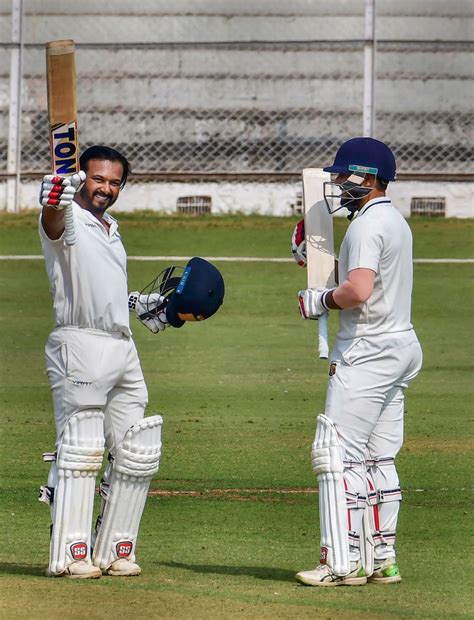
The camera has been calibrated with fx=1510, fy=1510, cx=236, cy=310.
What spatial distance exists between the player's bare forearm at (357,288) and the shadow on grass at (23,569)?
1.70m

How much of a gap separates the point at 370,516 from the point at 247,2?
1382 centimetres

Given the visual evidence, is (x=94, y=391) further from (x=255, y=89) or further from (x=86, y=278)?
(x=255, y=89)

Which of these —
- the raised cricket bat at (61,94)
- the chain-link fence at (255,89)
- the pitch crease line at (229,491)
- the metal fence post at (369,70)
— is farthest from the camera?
the chain-link fence at (255,89)

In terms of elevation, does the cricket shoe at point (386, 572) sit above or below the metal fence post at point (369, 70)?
below

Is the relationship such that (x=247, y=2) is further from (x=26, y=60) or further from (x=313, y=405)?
(x=313, y=405)

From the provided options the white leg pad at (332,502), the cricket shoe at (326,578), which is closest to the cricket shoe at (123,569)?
→ the cricket shoe at (326,578)

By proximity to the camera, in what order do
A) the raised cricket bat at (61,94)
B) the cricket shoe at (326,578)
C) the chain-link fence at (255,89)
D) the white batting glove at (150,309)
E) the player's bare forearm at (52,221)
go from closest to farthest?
the player's bare forearm at (52,221), the cricket shoe at (326,578), the raised cricket bat at (61,94), the white batting glove at (150,309), the chain-link fence at (255,89)

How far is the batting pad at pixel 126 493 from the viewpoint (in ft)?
20.9

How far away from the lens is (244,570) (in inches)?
258

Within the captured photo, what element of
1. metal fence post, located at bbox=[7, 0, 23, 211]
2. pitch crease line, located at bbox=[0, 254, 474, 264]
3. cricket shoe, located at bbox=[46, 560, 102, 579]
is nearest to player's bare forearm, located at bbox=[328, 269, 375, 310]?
cricket shoe, located at bbox=[46, 560, 102, 579]

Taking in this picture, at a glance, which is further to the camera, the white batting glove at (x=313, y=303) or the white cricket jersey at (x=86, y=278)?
the white batting glove at (x=313, y=303)

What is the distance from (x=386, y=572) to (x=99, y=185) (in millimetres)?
2031

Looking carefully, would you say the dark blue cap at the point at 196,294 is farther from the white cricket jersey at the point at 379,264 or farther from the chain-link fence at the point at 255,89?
the chain-link fence at the point at 255,89

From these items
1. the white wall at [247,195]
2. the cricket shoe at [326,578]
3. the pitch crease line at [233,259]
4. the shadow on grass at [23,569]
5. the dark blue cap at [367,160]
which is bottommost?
the shadow on grass at [23,569]
